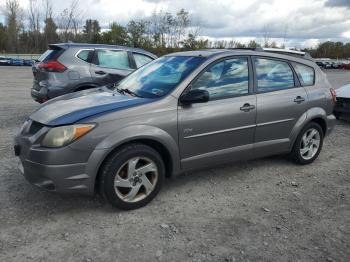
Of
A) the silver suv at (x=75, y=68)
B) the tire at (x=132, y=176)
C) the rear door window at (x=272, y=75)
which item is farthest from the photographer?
the silver suv at (x=75, y=68)

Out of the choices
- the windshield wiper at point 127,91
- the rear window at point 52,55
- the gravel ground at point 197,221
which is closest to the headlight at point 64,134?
the gravel ground at point 197,221

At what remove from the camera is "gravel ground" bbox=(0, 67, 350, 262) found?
334 centimetres

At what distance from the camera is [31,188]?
4543mm

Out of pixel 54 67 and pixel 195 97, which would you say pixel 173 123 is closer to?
pixel 195 97

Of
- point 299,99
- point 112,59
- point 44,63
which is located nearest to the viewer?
point 299,99

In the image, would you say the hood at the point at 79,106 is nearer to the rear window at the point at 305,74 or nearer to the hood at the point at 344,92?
the rear window at the point at 305,74

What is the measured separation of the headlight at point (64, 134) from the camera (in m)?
3.69

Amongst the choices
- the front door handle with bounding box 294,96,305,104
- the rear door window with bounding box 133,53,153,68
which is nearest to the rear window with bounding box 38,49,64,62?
the rear door window with bounding box 133,53,153,68

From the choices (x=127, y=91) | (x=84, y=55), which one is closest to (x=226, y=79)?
(x=127, y=91)

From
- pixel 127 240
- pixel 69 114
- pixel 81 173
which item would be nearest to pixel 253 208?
pixel 127 240

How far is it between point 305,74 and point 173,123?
2515 millimetres

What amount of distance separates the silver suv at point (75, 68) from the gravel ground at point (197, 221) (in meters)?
2.77

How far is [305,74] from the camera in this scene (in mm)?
5633

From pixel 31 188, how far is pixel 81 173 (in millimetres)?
1146
